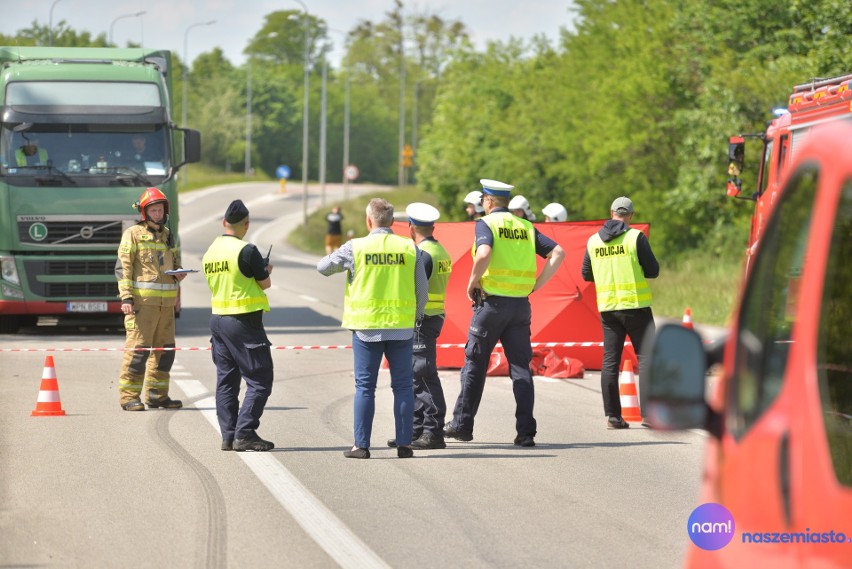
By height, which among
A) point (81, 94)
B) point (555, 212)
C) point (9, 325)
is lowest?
point (9, 325)

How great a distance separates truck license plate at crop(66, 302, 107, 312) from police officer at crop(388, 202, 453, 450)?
9.66 metres

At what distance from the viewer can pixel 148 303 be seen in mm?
12320

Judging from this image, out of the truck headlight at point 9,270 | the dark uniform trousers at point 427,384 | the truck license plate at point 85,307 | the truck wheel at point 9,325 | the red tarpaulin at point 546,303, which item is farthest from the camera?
the truck wheel at point 9,325

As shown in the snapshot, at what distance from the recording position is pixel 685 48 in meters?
34.7

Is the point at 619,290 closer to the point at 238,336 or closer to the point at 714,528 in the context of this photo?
the point at 238,336

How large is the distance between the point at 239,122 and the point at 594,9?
265 feet

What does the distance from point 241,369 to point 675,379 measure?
708 centimetres

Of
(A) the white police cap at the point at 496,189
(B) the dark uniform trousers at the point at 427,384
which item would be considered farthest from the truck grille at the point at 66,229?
(A) the white police cap at the point at 496,189

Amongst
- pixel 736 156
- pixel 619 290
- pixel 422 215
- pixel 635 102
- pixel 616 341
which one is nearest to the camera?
pixel 422 215

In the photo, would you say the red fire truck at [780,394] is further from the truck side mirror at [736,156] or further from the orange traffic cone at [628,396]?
the truck side mirror at [736,156]

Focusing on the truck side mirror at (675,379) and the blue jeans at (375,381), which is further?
the blue jeans at (375,381)

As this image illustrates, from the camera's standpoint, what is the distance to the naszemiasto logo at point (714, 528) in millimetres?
3516

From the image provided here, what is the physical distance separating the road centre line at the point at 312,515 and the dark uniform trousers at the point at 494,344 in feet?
5.20

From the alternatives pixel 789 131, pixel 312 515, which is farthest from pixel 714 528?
pixel 789 131
